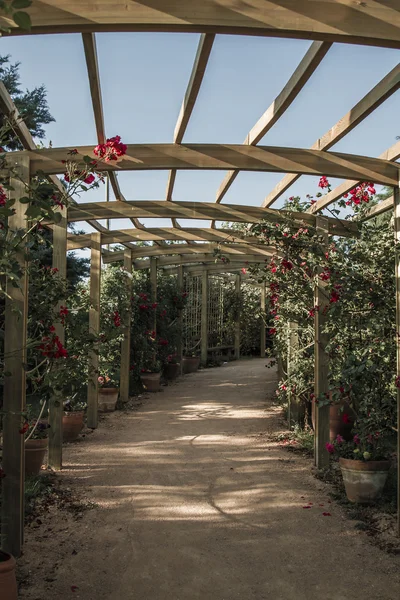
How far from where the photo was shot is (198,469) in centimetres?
535

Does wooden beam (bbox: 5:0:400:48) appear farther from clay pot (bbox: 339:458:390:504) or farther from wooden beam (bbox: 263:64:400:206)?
clay pot (bbox: 339:458:390:504)

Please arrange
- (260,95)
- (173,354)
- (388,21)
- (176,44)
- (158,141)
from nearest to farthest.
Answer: (388,21) → (176,44) → (260,95) → (158,141) → (173,354)

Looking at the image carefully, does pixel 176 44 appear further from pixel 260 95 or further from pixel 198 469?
pixel 198 469

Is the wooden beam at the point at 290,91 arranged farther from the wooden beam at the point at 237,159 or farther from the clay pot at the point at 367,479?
the clay pot at the point at 367,479

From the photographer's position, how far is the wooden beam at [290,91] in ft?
9.25

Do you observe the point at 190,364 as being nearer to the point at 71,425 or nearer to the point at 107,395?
the point at 107,395

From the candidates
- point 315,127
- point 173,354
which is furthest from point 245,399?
point 315,127

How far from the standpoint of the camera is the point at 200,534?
3.76 meters

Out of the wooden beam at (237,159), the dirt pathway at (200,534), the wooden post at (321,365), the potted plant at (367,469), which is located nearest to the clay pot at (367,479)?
the potted plant at (367,469)

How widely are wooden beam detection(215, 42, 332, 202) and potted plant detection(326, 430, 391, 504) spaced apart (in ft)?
8.11

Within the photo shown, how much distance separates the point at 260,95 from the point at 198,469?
137 inches

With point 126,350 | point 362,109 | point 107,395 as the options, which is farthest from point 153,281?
point 362,109

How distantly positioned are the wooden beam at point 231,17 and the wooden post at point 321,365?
9.52ft

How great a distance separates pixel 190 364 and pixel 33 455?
828 centimetres
